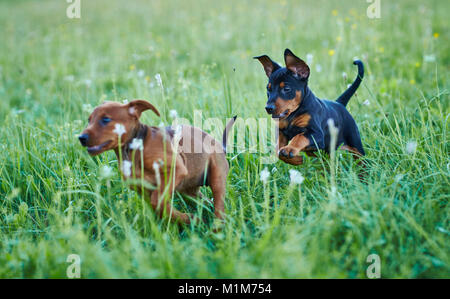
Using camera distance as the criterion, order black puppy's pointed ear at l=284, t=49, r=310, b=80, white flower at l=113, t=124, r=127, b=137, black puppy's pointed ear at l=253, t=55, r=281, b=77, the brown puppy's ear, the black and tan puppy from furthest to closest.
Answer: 1. black puppy's pointed ear at l=253, t=55, r=281, b=77
2. black puppy's pointed ear at l=284, t=49, r=310, b=80
3. the black and tan puppy
4. the brown puppy's ear
5. white flower at l=113, t=124, r=127, b=137

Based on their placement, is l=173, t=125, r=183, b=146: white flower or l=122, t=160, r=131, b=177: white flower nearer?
l=122, t=160, r=131, b=177: white flower

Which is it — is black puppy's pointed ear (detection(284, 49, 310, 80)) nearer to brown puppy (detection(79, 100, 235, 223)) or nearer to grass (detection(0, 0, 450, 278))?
grass (detection(0, 0, 450, 278))

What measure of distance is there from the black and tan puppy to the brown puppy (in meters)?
0.51

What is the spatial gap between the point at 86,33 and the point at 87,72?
3.10 m

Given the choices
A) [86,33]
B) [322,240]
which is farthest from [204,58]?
[322,240]

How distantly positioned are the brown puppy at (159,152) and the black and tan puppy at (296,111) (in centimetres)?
51

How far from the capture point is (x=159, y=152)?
2.31 m

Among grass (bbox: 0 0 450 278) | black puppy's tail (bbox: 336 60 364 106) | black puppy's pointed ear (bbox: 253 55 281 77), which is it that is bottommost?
grass (bbox: 0 0 450 278)

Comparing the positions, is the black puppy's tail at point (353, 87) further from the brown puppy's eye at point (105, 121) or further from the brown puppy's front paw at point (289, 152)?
the brown puppy's eye at point (105, 121)

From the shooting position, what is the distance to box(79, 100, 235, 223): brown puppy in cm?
219

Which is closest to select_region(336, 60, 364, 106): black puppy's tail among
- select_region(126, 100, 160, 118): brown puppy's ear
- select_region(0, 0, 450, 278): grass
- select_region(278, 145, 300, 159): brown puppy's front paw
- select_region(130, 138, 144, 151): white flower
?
select_region(0, 0, 450, 278): grass

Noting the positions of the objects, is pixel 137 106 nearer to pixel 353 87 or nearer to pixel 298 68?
pixel 298 68
